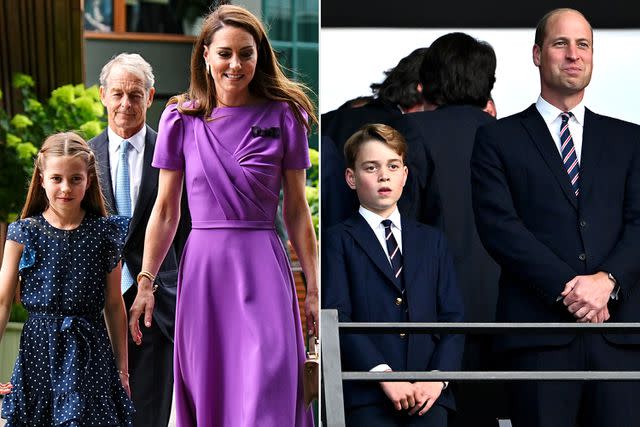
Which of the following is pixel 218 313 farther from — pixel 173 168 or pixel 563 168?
pixel 563 168

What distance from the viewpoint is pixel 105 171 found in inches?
192

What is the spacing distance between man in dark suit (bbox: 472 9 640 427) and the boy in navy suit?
0.24 meters

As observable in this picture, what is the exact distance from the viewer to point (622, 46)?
4.91m

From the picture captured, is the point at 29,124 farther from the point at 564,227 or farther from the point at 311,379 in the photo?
the point at 564,227

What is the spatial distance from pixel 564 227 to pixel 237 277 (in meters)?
1.27

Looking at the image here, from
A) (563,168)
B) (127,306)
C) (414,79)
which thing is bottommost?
(127,306)

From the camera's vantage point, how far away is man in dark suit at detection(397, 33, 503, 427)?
4.93 metres

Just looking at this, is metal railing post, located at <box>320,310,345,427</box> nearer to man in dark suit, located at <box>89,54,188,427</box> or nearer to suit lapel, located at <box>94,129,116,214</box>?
man in dark suit, located at <box>89,54,188,427</box>

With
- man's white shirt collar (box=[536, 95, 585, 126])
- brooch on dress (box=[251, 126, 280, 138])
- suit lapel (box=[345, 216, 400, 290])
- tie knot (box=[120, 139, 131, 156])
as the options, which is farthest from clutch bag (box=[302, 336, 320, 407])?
man's white shirt collar (box=[536, 95, 585, 126])

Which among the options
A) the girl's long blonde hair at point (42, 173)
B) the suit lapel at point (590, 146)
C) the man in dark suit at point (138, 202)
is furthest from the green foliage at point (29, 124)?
the suit lapel at point (590, 146)

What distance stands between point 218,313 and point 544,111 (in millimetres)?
1465

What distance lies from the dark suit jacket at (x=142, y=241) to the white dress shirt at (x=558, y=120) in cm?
141

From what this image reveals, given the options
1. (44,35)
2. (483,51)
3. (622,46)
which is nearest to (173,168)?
(483,51)

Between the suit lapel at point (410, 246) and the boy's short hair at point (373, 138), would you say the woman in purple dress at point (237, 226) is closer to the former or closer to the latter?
the boy's short hair at point (373, 138)
